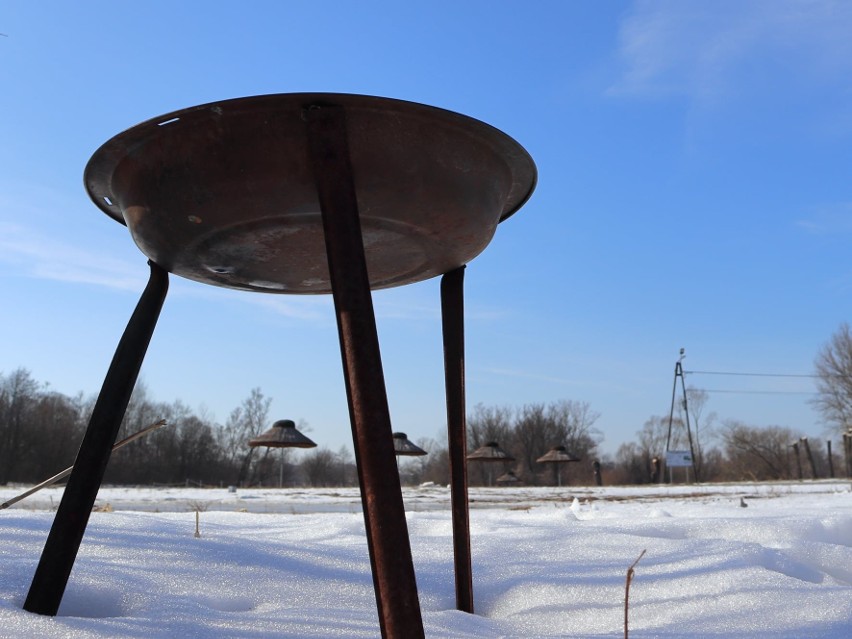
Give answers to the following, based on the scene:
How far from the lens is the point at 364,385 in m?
1.14

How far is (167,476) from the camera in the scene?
144 feet

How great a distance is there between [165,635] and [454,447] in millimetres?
933

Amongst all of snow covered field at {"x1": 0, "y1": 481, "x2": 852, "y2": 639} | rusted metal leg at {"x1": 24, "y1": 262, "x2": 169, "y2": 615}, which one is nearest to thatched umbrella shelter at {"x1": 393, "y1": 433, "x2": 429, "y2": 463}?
snow covered field at {"x1": 0, "y1": 481, "x2": 852, "y2": 639}

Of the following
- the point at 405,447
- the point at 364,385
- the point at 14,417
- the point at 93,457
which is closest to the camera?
the point at 364,385

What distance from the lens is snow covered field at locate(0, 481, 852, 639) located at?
154 cm

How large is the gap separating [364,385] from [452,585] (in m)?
1.26

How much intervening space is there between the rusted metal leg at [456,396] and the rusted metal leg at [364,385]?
80cm

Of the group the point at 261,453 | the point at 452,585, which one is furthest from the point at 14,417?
the point at 452,585

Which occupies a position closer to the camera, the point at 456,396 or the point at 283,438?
the point at 456,396

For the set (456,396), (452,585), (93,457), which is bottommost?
(452,585)

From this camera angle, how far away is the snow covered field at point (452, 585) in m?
1.54

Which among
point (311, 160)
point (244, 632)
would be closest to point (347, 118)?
point (311, 160)

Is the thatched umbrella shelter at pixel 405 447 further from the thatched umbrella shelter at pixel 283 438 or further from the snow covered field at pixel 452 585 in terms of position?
the snow covered field at pixel 452 585

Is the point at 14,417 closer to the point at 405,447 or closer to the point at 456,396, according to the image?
the point at 405,447
